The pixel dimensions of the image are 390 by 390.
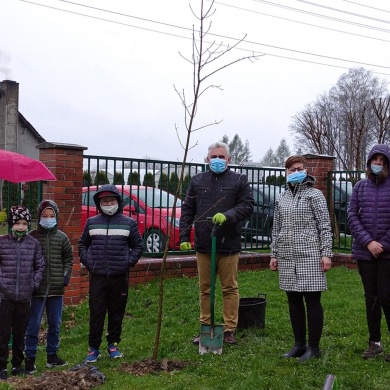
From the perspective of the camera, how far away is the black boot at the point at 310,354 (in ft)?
16.8

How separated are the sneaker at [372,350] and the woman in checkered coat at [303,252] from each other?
0.43 metres

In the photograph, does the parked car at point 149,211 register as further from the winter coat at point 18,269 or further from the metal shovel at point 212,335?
A: the winter coat at point 18,269

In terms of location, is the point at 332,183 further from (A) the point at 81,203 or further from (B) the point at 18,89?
(B) the point at 18,89

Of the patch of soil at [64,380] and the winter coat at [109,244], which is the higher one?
the winter coat at [109,244]

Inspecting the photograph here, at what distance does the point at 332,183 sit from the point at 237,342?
5.83 metres

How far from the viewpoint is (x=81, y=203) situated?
7855 millimetres

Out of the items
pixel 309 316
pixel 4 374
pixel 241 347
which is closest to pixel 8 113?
pixel 4 374

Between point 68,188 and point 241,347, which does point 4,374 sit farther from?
point 68,188

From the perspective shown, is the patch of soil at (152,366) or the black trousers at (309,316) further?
the black trousers at (309,316)

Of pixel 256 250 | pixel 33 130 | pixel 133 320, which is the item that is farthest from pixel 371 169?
pixel 33 130

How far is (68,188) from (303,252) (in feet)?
11.8

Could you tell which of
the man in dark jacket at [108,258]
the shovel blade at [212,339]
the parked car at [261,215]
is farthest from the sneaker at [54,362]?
the parked car at [261,215]

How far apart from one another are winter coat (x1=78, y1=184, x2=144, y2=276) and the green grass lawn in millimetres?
868

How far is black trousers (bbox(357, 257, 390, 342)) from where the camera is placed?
5.18 metres
